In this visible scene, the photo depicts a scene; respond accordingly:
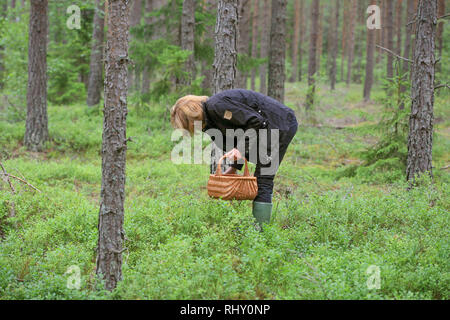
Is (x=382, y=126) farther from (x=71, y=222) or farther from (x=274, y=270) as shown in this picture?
(x=71, y=222)

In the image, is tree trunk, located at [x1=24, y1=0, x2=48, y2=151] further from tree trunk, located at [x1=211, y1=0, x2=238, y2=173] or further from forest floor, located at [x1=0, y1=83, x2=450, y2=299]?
tree trunk, located at [x1=211, y1=0, x2=238, y2=173]

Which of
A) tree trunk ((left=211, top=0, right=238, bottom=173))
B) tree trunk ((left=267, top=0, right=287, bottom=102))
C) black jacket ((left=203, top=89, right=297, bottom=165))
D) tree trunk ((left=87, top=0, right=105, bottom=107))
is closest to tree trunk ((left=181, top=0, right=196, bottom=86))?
tree trunk ((left=267, top=0, right=287, bottom=102))

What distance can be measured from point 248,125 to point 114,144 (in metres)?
1.65

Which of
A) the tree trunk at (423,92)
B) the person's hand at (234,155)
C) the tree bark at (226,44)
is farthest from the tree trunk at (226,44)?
the tree trunk at (423,92)

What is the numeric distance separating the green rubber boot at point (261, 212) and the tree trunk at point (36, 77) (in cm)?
692

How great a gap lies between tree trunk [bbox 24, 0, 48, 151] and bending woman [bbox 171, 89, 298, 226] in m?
6.45

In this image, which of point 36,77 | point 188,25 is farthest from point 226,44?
point 36,77

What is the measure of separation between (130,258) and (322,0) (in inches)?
1479

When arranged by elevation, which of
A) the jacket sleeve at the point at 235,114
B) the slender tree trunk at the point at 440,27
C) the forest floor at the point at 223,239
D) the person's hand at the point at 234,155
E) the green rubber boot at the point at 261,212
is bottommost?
the forest floor at the point at 223,239

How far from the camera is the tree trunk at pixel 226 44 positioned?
21.0 feet

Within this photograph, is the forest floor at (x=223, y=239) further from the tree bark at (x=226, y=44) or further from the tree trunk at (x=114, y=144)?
the tree bark at (x=226, y=44)

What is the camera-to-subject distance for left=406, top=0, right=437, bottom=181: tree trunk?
280 inches
